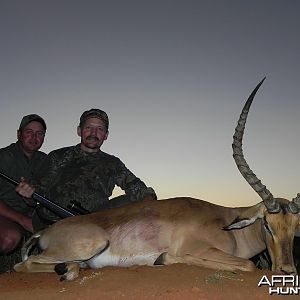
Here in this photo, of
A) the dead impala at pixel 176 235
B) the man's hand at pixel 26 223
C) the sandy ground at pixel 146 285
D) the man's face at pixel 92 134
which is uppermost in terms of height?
the man's face at pixel 92 134

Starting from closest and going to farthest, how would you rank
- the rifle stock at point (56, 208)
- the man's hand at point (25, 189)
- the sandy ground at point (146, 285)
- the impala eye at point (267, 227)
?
1. the sandy ground at point (146, 285)
2. the impala eye at point (267, 227)
3. the rifle stock at point (56, 208)
4. the man's hand at point (25, 189)

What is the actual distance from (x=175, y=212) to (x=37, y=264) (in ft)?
5.75

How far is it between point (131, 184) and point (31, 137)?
2.02 meters

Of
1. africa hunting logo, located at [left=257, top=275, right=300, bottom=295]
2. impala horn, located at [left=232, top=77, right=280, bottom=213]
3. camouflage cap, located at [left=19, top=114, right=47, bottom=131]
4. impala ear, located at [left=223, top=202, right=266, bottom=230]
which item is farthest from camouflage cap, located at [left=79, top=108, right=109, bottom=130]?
africa hunting logo, located at [left=257, top=275, right=300, bottom=295]

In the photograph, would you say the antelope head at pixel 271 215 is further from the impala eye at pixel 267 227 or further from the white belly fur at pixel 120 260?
the white belly fur at pixel 120 260

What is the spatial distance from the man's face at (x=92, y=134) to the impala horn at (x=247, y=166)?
3.43 m

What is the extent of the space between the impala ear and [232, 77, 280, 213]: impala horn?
0.63ft

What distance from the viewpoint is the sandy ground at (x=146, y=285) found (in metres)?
3.70

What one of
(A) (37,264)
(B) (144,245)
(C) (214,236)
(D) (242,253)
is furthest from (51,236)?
(D) (242,253)

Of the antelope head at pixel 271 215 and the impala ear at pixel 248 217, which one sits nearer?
the antelope head at pixel 271 215

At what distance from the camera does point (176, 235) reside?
541 cm

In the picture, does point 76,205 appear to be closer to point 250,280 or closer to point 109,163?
point 109,163

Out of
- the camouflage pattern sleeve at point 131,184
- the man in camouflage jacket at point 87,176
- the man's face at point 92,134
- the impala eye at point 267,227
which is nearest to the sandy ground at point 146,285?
the impala eye at point 267,227

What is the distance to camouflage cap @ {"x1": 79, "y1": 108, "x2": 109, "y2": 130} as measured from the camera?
27.0 feet
